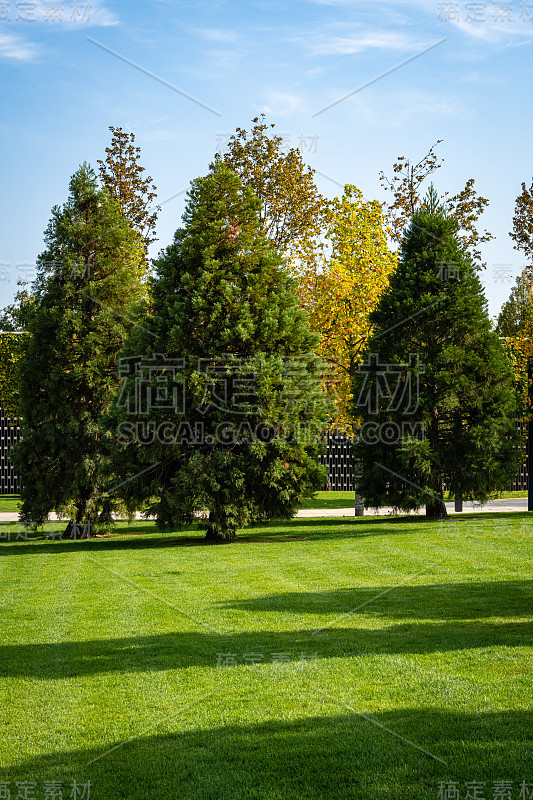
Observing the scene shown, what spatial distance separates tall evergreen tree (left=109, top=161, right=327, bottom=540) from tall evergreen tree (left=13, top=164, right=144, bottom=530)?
202 centimetres

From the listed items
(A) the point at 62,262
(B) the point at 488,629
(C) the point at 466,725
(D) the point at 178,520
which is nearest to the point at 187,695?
(C) the point at 466,725

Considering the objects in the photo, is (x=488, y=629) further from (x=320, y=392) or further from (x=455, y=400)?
(x=455, y=400)

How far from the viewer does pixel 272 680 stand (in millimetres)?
6188

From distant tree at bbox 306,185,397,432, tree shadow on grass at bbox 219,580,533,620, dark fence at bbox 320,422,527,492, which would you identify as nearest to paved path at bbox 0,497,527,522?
distant tree at bbox 306,185,397,432

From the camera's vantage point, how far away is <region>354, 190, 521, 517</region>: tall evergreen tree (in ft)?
57.7

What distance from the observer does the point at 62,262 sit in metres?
18.5

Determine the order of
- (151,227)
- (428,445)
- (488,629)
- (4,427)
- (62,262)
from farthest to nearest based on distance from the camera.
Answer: (4,427) < (151,227) < (62,262) < (428,445) < (488,629)

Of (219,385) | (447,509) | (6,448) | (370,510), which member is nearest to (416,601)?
(219,385)

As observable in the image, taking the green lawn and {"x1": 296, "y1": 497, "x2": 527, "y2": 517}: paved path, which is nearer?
the green lawn

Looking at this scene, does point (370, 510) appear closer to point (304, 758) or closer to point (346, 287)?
point (346, 287)

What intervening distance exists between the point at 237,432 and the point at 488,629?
8.71m

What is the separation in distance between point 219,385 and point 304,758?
11.2 m

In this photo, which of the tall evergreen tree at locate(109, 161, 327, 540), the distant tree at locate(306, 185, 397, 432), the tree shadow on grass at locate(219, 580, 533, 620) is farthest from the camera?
the distant tree at locate(306, 185, 397, 432)

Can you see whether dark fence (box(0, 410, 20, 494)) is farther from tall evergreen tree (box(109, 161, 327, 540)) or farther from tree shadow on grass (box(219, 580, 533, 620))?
tree shadow on grass (box(219, 580, 533, 620))
